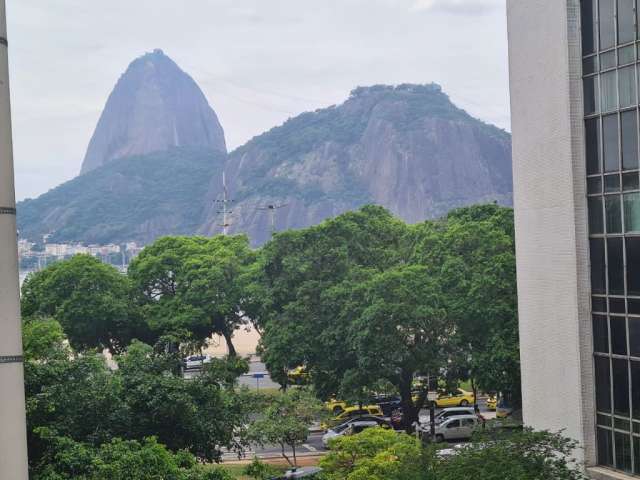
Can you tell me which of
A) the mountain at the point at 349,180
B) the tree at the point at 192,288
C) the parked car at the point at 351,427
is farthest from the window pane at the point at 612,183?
the mountain at the point at 349,180

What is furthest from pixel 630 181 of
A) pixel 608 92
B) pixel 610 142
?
pixel 608 92

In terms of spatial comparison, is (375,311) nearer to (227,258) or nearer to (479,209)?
(479,209)

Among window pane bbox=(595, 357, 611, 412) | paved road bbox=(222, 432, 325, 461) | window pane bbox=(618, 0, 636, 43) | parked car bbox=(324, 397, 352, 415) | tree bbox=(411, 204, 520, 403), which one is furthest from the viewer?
parked car bbox=(324, 397, 352, 415)

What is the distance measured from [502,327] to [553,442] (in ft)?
44.8

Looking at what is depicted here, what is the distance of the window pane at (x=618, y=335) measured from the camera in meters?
16.9

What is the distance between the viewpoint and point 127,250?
18362 cm

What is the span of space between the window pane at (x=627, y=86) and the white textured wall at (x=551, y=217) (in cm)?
122

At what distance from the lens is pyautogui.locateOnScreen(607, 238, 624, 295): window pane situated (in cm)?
1692

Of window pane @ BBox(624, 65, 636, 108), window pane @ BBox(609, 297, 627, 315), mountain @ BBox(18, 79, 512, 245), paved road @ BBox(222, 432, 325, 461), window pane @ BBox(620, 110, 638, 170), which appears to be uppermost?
mountain @ BBox(18, 79, 512, 245)

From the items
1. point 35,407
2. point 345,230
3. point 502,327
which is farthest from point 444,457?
point 345,230

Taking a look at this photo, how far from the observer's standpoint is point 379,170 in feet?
600

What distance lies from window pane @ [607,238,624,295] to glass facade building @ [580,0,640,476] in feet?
0.06

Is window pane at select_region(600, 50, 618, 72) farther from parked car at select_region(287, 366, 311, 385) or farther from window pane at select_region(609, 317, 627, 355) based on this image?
parked car at select_region(287, 366, 311, 385)

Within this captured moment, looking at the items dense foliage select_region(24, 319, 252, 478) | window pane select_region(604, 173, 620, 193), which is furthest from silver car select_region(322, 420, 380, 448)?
window pane select_region(604, 173, 620, 193)
